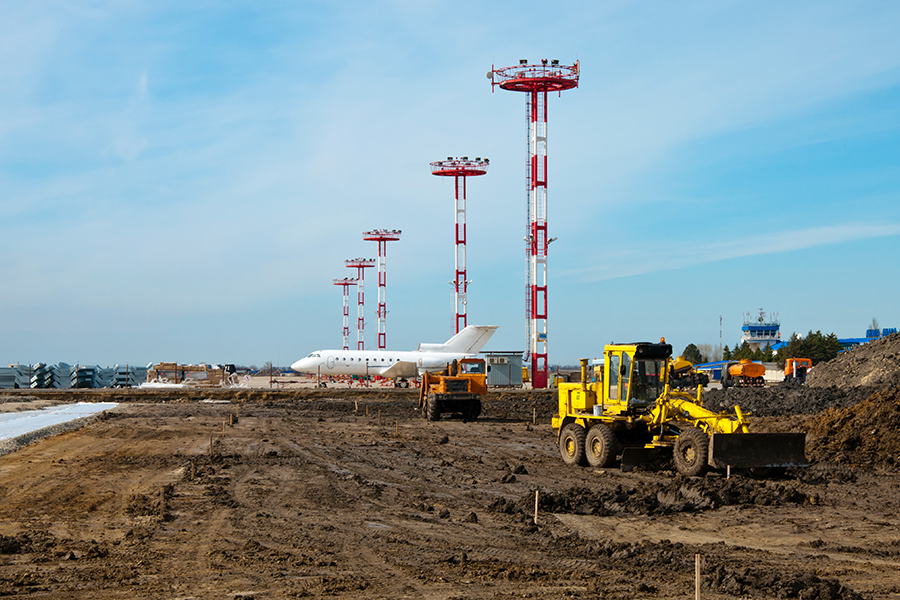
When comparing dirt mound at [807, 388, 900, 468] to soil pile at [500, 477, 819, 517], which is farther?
dirt mound at [807, 388, 900, 468]

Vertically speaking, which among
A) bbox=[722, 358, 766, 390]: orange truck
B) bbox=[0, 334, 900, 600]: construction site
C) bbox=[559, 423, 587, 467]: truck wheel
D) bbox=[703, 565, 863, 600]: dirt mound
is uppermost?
bbox=[722, 358, 766, 390]: orange truck

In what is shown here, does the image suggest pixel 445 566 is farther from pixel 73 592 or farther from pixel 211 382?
pixel 211 382

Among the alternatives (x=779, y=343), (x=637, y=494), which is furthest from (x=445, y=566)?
(x=779, y=343)

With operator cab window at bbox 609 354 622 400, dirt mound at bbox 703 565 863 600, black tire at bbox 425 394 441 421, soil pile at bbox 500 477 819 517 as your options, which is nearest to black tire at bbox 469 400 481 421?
black tire at bbox 425 394 441 421

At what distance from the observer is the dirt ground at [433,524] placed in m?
8.86

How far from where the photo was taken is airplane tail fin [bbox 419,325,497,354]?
63.3m

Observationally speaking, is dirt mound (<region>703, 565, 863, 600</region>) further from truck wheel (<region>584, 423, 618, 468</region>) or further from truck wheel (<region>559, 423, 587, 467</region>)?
truck wheel (<region>559, 423, 587, 467</region>)

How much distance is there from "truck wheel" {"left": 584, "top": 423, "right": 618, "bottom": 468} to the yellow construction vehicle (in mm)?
Answer: 16836

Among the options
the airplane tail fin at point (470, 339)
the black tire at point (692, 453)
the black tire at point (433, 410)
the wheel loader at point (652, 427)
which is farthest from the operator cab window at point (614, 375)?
the airplane tail fin at point (470, 339)

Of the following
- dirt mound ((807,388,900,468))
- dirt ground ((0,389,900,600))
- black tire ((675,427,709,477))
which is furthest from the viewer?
dirt mound ((807,388,900,468))

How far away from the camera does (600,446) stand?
59.4 ft

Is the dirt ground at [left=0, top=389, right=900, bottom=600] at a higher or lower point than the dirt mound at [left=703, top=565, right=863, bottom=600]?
lower

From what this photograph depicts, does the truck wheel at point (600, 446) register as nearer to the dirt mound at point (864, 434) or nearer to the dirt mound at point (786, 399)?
the dirt mound at point (864, 434)

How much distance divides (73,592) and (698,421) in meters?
12.6
